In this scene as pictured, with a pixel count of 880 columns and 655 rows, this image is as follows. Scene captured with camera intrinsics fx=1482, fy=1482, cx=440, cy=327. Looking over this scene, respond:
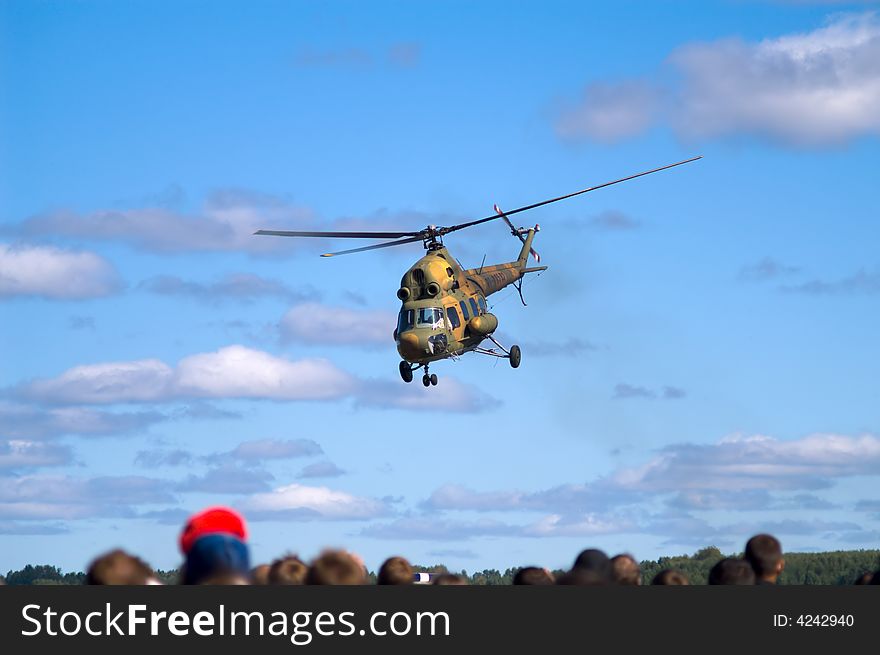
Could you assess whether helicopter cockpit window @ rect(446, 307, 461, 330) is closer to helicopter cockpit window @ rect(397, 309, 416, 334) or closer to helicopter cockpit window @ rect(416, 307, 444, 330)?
helicopter cockpit window @ rect(416, 307, 444, 330)

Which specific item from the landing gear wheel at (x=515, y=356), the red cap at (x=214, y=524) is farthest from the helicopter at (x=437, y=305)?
the red cap at (x=214, y=524)

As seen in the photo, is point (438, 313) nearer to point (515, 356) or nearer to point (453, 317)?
point (453, 317)

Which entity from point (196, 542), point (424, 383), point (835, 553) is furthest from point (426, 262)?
point (196, 542)

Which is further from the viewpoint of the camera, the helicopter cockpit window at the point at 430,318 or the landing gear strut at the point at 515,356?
the landing gear strut at the point at 515,356

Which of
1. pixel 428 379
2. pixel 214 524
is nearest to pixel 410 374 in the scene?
pixel 428 379

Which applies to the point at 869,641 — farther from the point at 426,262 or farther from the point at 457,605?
the point at 426,262

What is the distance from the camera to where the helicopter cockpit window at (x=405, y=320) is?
64.8 metres

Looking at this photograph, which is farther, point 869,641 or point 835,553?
point 835,553

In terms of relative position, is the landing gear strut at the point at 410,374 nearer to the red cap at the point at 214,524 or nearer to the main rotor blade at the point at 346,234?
the main rotor blade at the point at 346,234

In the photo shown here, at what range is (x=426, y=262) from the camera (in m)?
66.5

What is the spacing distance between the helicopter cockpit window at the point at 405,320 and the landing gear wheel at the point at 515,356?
7.93 meters

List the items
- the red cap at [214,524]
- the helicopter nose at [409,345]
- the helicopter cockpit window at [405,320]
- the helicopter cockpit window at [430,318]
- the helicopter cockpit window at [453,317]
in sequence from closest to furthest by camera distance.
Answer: the red cap at [214,524]
the helicopter nose at [409,345]
the helicopter cockpit window at [430,318]
the helicopter cockpit window at [405,320]
the helicopter cockpit window at [453,317]

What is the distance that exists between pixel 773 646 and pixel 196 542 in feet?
27.7

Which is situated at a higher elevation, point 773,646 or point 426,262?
point 426,262
